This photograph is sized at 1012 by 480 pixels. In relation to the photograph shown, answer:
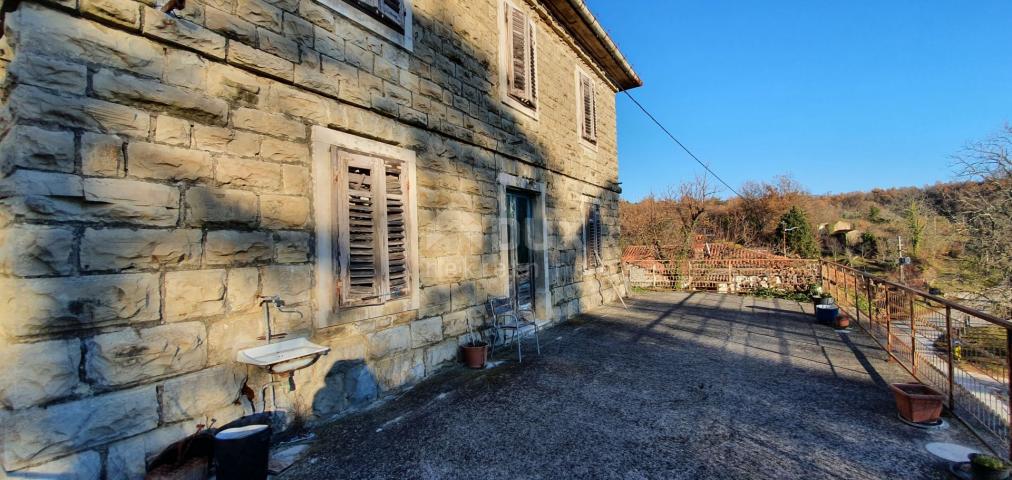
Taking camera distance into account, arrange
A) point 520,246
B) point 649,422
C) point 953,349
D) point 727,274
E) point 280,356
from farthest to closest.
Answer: point 727,274
point 520,246
point 953,349
point 649,422
point 280,356

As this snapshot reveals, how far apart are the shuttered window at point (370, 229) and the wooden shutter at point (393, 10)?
1418 millimetres

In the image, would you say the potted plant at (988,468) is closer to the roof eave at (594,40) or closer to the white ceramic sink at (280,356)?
the white ceramic sink at (280,356)

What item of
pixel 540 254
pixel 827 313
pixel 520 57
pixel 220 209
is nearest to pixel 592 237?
pixel 540 254

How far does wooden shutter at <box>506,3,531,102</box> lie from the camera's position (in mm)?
5852

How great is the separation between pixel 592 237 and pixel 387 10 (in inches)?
226

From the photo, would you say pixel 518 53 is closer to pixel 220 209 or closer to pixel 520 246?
pixel 520 246

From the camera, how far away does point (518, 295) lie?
20.0 ft

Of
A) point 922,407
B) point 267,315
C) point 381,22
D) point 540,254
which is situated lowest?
point 922,407

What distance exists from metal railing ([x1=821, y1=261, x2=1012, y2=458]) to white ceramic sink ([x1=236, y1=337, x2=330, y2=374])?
4.12 metres

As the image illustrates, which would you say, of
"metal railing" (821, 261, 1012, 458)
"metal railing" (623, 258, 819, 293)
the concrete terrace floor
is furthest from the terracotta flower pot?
"metal railing" (623, 258, 819, 293)

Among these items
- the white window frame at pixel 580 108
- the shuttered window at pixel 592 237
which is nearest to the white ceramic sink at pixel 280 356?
the shuttered window at pixel 592 237

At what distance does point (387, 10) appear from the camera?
12.7 ft

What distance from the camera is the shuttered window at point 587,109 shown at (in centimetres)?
820

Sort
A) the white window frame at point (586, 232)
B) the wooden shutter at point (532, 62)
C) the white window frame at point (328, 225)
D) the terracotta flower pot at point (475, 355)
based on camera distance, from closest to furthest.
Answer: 1. the white window frame at point (328, 225)
2. the terracotta flower pot at point (475, 355)
3. the wooden shutter at point (532, 62)
4. the white window frame at point (586, 232)
